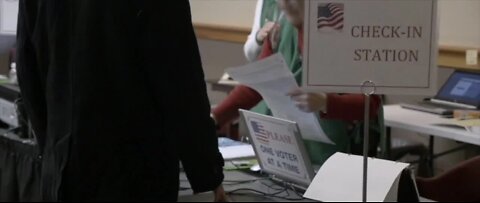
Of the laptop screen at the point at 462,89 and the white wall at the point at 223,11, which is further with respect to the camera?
the laptop screen at the point at 462,89

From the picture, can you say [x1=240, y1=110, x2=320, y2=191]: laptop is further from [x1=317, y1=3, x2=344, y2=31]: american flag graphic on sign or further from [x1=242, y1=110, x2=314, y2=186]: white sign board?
[x1=317, y1=3, x2=344, y2=31]: american flag graphic on sign

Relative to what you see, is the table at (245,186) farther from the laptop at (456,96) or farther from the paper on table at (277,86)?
the laptop at (456,96)

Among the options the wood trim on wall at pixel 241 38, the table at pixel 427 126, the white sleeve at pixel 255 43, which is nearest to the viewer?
the white sleeve at pixel 255 43

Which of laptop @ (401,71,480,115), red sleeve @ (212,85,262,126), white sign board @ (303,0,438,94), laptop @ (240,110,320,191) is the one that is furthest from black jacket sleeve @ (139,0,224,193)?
laptop @ (401,71,480,115)

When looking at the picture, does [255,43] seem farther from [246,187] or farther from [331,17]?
[331,17]

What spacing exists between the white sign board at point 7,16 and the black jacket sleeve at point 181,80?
2.52 ft

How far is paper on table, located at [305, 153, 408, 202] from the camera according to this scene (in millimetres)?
1512

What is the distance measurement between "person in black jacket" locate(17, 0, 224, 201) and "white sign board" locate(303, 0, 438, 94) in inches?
10.0

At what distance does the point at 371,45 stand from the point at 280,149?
0.56m

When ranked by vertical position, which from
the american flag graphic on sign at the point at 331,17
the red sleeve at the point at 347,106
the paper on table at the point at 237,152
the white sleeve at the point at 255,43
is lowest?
the paper on table at the point at 237,152

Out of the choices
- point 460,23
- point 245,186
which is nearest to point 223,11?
point 245,186

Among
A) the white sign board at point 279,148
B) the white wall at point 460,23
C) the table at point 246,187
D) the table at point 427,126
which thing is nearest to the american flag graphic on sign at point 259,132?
the white sign board at point 279,148

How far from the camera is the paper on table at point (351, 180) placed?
1.51 metres

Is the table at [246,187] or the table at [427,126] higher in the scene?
the table at [246,187]
